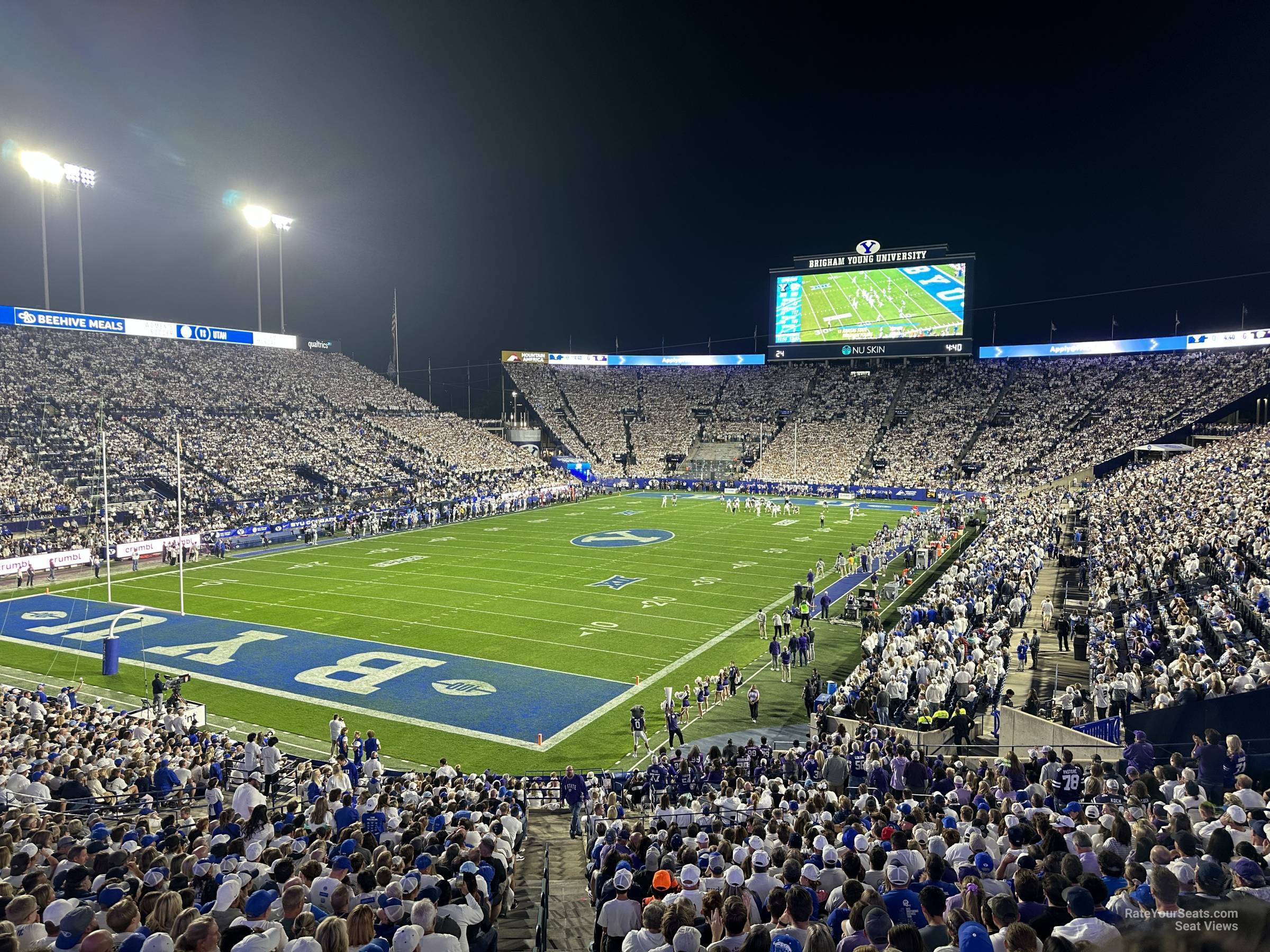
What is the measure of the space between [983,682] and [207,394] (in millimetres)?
51460

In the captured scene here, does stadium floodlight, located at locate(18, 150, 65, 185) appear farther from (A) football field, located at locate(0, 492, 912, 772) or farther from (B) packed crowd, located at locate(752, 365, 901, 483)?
(B) packed crowd, located at locate(752, 365, 901, 483)

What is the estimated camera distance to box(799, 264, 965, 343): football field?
60.9 metres

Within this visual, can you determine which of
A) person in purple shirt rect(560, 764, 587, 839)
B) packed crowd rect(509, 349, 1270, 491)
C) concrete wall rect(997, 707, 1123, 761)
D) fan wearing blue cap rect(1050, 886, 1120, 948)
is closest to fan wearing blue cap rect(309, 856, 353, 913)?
fan wearing blue cap rect(1050, 886, 1120, 948)

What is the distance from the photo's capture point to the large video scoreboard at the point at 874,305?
60812 mm

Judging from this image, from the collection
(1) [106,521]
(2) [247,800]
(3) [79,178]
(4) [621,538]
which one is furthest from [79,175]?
(2) [247,800]

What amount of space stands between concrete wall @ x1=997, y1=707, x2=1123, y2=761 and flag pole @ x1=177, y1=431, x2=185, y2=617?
21.6 metres

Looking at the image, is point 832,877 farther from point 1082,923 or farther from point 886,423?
point 886,423

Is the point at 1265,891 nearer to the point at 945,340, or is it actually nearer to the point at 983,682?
the point at 983,682

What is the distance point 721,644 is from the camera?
72.3 feet

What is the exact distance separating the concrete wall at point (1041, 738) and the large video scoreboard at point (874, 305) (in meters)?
51.7

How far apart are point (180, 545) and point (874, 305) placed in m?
52.7

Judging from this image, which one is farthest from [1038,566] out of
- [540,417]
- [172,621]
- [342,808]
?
[540,417]

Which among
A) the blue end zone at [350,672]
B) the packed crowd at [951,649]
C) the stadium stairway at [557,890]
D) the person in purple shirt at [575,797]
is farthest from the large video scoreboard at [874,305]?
the stadium stairway at [557,890]

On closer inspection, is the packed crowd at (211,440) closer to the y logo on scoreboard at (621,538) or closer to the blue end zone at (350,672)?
the blue end zone at (350,672)
